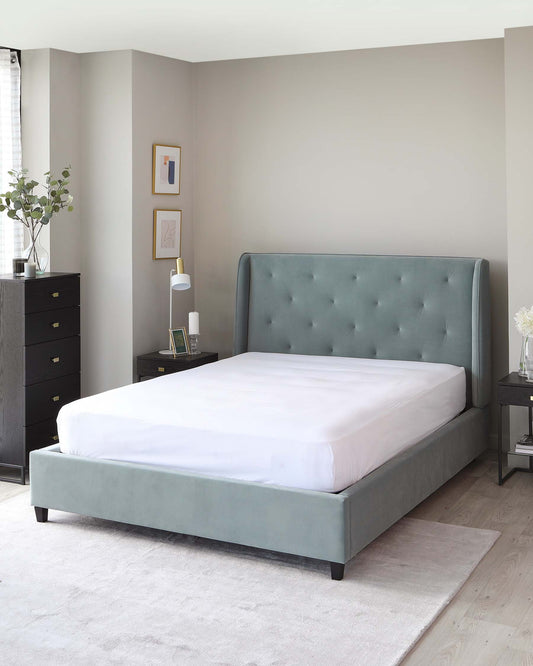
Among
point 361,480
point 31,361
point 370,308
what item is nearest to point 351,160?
point 370,308

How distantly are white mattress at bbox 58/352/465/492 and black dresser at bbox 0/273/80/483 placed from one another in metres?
0.64

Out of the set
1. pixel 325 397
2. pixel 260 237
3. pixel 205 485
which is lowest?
pixel 205 485

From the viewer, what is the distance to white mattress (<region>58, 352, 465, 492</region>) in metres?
3.48

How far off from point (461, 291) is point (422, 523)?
1509 millimetres

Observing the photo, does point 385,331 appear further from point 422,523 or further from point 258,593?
point 258,593

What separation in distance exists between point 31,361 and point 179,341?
1.08 meters

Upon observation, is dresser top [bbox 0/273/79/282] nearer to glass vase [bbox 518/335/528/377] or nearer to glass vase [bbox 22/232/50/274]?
glass vase [bbox 22/232/50/274]

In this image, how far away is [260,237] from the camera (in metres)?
5.79

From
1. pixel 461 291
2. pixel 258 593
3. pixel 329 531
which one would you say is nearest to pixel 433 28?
pixel 461 291

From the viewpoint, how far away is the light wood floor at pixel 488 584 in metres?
2.82

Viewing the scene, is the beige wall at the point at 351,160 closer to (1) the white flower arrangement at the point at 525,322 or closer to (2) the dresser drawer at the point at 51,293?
(1) the white flower arrangement at the point at 525,322

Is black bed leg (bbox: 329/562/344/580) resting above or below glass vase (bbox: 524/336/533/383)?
below

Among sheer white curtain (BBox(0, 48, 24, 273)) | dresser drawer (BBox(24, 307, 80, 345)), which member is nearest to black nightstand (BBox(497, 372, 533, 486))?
dresser drawer (BBox(24, 307, 80, 345))

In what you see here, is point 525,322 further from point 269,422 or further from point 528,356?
point 269,422
